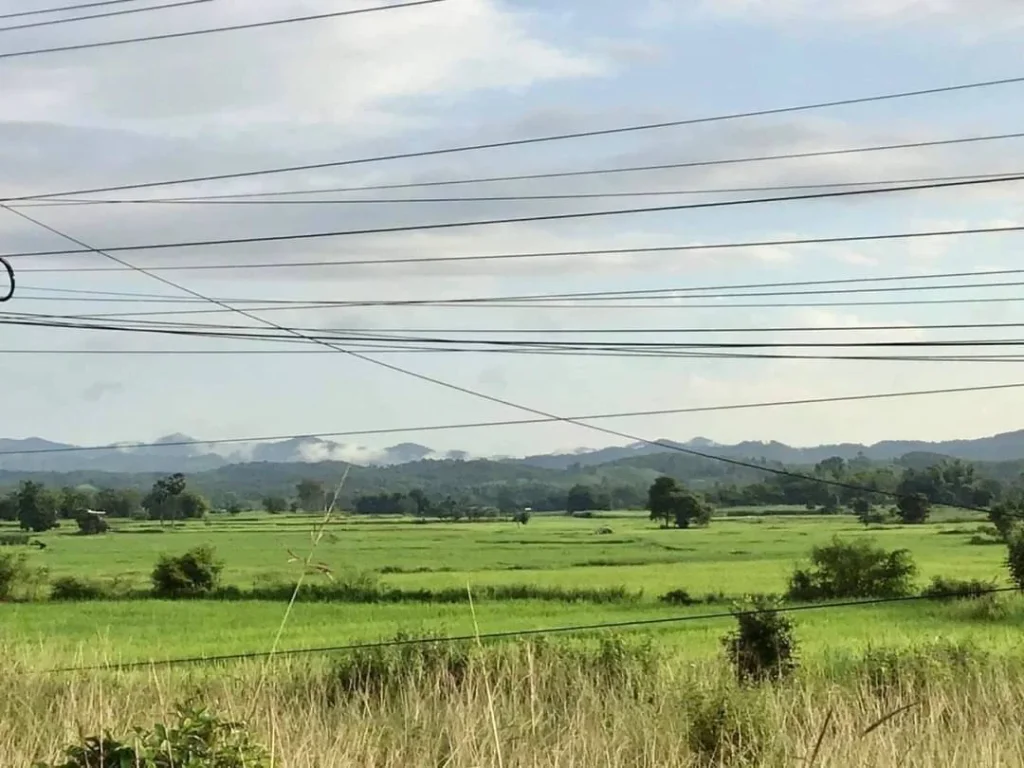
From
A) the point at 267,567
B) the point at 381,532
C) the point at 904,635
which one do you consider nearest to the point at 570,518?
the point at 381,532

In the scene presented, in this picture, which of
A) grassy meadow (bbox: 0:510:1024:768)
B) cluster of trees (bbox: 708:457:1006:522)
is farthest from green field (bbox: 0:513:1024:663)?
cluster of trees (bbox: 708:457:1006:522)

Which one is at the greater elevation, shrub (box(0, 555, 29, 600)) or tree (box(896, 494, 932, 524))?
tree (box(896, 494, 932, 524))

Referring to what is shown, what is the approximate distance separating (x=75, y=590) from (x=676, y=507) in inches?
1187

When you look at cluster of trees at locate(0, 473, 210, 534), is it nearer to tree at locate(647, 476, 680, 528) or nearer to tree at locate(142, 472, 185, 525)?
tree at locate(142, 472, 185, 525)

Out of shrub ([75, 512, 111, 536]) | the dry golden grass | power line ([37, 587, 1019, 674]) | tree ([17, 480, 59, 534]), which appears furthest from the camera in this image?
shrub ([75, 512, 111, 536])

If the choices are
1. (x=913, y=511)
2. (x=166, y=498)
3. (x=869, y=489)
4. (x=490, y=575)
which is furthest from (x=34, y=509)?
(x=869, y=489)

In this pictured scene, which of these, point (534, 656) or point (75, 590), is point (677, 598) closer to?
point (75, 590)

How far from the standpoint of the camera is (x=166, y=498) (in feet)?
166

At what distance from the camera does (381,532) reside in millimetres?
51938

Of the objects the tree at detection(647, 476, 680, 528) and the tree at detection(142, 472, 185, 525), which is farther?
the tree at detection(647, 476, 680, 528)

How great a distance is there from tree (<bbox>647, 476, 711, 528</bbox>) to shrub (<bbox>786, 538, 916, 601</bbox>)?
23.1 meters

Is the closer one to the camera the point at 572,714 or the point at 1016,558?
the point at 572,714

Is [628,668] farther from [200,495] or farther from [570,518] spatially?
[570,518]

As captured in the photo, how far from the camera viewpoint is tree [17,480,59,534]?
50031mm
